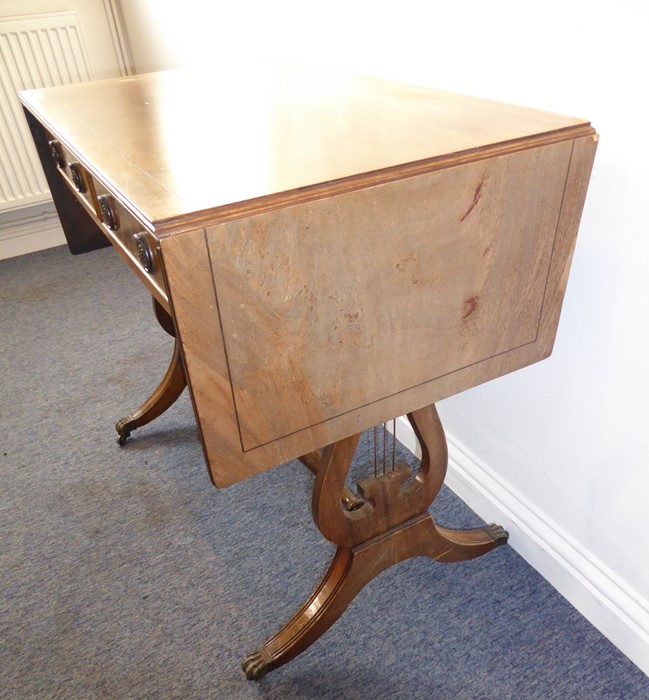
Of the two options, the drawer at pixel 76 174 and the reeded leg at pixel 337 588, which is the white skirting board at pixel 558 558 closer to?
the reeded leg at pixel 337 588

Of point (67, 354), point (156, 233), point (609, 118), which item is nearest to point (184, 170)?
point (156, 233)

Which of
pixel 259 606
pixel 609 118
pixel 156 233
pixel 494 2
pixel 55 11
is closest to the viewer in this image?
pixel 156 233

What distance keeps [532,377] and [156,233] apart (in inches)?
31.9

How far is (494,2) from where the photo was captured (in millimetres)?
987

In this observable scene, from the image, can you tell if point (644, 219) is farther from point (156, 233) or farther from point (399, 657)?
point (399, 657)

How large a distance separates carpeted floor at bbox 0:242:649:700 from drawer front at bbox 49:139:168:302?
2.50 ft

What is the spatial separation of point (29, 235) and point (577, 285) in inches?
101

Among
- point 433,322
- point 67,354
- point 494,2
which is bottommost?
point 67,354

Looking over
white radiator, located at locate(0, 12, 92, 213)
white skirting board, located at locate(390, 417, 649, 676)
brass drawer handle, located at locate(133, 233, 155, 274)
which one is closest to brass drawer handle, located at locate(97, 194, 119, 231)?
brass drawer handle, located at locate(133, 233, 155, 274)

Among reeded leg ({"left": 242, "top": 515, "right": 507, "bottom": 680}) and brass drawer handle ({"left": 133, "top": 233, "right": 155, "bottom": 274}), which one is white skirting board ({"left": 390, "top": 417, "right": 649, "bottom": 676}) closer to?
reeded leg ({"left": 242, "top": 515, "right": 507, "bottom": 680})

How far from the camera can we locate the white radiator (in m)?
2.42

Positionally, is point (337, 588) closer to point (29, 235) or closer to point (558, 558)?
point (558, 558)

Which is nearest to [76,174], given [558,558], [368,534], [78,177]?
[78,177]

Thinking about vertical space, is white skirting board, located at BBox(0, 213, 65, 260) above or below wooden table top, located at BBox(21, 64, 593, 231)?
below
